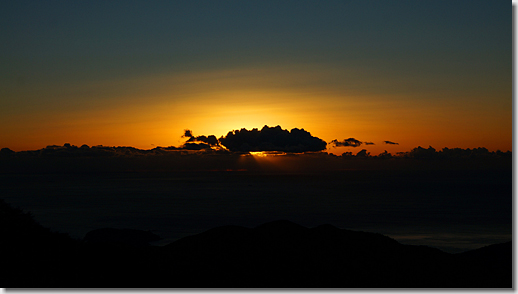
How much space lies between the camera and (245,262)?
30422 mm

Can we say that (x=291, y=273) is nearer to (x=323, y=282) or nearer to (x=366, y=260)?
(x=323, y=282)

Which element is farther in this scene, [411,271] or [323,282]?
[411,271]

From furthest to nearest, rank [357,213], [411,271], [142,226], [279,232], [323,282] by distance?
1. [357,213]
2. [142,226]
3. [279,232]
4. [411,271]
5. [323,282]

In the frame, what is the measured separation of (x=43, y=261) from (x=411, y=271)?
24286mm

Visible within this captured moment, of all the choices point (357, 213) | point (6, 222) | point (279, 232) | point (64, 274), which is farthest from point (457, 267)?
point (357, 213)

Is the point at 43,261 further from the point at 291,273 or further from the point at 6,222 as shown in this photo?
the point at 291,273

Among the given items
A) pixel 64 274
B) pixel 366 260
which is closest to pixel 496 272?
pixel 366 260

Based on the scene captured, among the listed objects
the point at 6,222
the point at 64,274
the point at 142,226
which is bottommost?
the point at 142,226

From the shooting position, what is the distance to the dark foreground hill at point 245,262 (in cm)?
2203

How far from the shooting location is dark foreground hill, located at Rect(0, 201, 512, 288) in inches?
867

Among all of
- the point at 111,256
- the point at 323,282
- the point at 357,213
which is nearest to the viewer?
the point at 111,256

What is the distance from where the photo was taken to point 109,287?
20.2 meters

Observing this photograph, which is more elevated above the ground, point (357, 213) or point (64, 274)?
point (64, 274)

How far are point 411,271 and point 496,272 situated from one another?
20.5 feet
